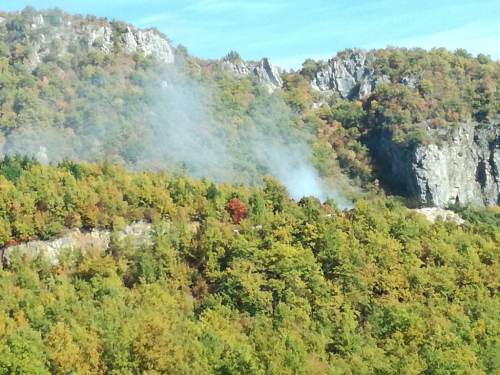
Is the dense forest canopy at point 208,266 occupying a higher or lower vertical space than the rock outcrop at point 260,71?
lower

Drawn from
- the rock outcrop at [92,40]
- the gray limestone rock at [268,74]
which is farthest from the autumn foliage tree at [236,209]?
the gray limestone rock at [268,74]

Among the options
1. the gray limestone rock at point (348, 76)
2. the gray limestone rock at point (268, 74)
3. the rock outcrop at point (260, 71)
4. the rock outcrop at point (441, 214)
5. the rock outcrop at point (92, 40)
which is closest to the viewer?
the rock outcrop at point (441, 214)

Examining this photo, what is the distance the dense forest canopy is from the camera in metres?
51.9

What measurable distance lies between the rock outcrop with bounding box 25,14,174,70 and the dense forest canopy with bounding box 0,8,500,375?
12.4m

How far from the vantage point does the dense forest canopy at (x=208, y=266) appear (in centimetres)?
5191

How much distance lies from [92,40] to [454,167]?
7015cm

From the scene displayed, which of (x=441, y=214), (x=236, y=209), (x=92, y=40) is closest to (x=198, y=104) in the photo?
(x=92, y=40)

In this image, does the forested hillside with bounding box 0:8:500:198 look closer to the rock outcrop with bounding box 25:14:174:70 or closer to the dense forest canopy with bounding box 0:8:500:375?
the rock outcrop with bounding box 25:14:174:70

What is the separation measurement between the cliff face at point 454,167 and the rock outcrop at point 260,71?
120 feet

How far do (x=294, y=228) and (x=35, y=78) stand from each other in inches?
3103

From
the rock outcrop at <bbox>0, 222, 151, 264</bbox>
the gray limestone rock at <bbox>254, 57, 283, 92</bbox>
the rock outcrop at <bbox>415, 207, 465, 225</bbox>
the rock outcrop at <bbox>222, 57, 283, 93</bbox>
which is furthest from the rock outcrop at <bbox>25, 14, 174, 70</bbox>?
the rock outcrop at <bbox>0, 222, 151, 264</bbox>

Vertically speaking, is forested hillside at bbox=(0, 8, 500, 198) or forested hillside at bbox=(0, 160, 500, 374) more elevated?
forested hillside at bbox=(0, 8, 500, 198)

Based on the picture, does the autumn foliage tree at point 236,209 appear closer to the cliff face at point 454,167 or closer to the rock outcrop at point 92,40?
the cliff face at point 454,167

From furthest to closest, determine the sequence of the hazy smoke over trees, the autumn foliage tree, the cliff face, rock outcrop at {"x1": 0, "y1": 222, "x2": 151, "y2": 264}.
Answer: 1. the cliff face
2. the hazy smoke over trees
3. the autumn foliage tree
4. rock outcrop at {"x1": 0, "y1": 222, "x2": 151, "y2": 264}
